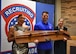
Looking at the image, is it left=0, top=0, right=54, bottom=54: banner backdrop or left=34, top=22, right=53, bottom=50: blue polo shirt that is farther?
left=0, top=0, right=54, bottom=54: banner backdrop

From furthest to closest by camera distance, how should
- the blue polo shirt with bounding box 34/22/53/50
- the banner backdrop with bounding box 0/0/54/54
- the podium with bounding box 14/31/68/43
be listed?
the banner backdrop with bounding box 0/0/54/54 → the blue polo shirt with bounding box 34/22/53/50 → the podium with bounding box 14/31/68/43

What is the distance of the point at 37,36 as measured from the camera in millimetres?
3611

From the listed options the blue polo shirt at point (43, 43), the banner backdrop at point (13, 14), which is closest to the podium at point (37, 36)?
the blue polo shirt at point (43, 43)

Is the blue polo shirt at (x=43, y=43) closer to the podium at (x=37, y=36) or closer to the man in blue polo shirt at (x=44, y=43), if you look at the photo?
the man in blue polo shirt at (x=44, y=43)

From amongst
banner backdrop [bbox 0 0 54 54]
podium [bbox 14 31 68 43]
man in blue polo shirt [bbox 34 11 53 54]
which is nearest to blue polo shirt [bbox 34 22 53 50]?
man in blue polo shirt [bbox 34 11 53 54]

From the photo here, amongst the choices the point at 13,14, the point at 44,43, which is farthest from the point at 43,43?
the point at 13,14

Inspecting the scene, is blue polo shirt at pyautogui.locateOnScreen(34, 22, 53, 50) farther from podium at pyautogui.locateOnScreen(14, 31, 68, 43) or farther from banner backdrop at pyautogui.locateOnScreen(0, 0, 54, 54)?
banner backdrop at pyautogui.locateOnScreen(0, 0, 54, 54)

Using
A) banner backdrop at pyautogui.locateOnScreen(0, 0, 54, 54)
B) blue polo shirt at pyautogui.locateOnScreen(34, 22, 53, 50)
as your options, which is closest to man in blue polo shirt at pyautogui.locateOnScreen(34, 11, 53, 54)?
blue polo shirt at pyautogui.locateOnScreen(34, 22, 53, 50)

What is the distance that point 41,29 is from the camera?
3830 millimetres

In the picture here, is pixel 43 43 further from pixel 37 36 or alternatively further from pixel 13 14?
pixel 13 14

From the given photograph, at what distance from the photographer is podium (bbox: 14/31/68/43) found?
10.9 feet

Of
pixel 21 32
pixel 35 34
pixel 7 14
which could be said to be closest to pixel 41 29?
pixel 35 34

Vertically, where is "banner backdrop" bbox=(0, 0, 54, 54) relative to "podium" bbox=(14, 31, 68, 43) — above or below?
above

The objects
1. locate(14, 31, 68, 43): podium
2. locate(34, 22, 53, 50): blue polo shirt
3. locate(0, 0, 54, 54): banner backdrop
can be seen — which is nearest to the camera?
locate(14, 31, 68, 43): podium
